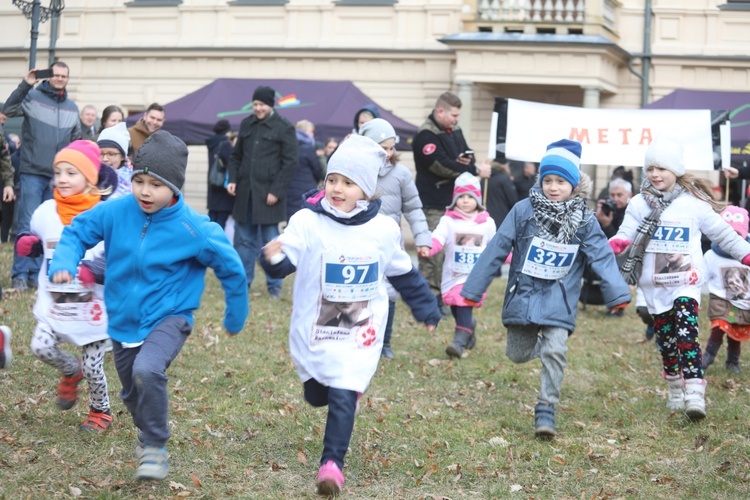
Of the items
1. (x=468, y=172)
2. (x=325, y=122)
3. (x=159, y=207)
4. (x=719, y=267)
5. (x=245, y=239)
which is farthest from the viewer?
(x=325, y=122)

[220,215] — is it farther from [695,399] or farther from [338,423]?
[338,423]

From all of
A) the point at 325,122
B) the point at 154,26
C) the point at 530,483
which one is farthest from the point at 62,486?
the point at 154,26

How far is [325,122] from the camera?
22.2 meters

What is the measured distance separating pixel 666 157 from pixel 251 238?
6.65 meters

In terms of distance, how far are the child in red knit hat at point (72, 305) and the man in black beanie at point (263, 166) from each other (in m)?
6.10

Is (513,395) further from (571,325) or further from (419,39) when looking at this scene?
(419,39)

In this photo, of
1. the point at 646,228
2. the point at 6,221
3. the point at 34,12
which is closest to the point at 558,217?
the point at 646,228

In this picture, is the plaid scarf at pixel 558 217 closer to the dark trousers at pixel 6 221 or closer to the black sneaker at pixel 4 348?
the black sneaker at pixel 4 348

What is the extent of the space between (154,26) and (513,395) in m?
22.5

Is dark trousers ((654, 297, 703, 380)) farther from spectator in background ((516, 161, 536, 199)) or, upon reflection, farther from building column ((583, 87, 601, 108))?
building column ((583, 87, 601, 108))

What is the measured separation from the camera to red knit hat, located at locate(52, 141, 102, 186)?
21.3ft

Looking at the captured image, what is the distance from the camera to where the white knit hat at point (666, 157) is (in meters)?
7.62

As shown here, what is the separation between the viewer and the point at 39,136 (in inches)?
454

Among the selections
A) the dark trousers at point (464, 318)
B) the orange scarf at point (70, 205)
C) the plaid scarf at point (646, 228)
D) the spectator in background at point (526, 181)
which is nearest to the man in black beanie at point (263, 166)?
the dark trousers at point (464, 318)
